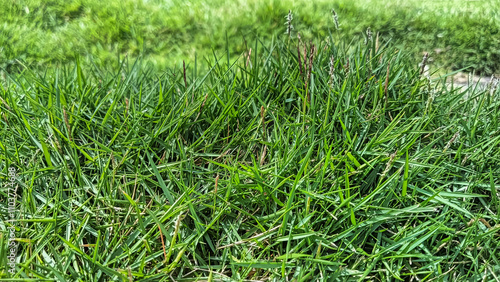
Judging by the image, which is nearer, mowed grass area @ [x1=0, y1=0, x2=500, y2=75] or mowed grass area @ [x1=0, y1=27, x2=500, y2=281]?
mowed grass area @ [x1=0, y1=27, x2=500, y2=281]

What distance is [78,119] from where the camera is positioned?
5.25 feet

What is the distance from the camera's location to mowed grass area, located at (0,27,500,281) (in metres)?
1.27

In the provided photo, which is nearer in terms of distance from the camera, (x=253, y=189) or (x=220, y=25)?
(x=253, y=189)

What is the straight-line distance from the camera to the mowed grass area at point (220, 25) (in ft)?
13.8

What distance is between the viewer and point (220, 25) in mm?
4441

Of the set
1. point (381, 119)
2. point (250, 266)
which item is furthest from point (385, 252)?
point (381, 119)

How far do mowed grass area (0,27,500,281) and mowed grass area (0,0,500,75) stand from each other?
8.37 feet

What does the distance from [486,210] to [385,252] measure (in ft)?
1.51

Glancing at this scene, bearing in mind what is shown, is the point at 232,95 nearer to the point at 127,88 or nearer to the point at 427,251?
the point at 127,88

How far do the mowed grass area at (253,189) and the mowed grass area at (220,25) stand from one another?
2.55 m

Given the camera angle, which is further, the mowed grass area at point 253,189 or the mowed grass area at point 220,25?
the mowed grass area at point 220,25

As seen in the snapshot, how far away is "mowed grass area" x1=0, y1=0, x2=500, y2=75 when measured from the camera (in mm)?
4199

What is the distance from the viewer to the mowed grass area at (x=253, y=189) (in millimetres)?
1271

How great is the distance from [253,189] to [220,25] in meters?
3.34
